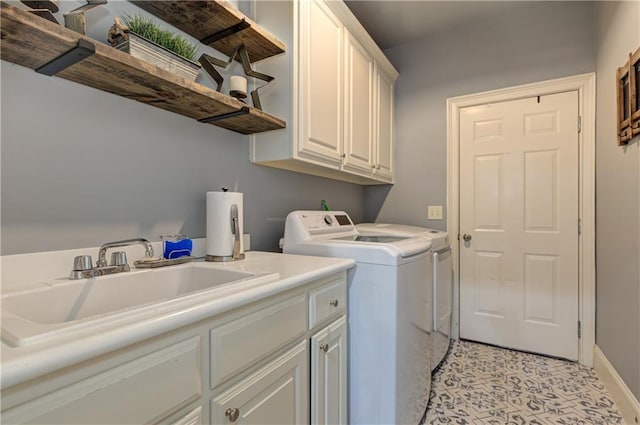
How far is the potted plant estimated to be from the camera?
1.02 meters

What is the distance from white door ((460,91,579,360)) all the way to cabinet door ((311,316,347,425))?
1.70 meters

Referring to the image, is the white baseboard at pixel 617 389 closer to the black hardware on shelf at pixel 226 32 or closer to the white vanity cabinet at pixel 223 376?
the white vanity cabinet at pixel 223 376

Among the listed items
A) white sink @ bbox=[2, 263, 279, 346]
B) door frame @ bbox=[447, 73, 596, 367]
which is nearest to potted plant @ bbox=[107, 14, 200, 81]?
white sink @ bbox=[2, 263, 279, 346]

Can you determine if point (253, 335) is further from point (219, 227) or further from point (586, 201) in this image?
point (586, 201)

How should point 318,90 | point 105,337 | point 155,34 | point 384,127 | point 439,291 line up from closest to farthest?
point 105,337 < point 155,34 < point 318,90 < point 439,291 < point 384,127

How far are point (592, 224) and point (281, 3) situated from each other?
2.47 metres

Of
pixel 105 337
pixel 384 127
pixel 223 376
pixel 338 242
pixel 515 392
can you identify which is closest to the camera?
pixel 105 337

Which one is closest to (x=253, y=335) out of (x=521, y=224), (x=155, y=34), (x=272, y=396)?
(x=272, y=396)

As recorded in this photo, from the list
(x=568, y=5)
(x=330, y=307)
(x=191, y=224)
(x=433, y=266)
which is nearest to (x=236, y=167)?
(x=191, y=224)

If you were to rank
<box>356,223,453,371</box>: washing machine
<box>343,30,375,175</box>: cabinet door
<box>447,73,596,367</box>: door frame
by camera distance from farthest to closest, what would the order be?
<box>447,73,596,367</box>: door frame
<box>343,30,375,175</box>: cabinet door
<box>356,223,453,371</box>: washing machine

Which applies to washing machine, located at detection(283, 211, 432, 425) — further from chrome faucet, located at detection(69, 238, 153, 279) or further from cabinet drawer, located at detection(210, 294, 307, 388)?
chrome faucet, located at detection(69, 238, 153, 279)

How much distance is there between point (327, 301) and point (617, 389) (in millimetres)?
1848

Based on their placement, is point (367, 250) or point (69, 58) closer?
point (69, 58)

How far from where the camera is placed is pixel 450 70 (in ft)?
8.71
